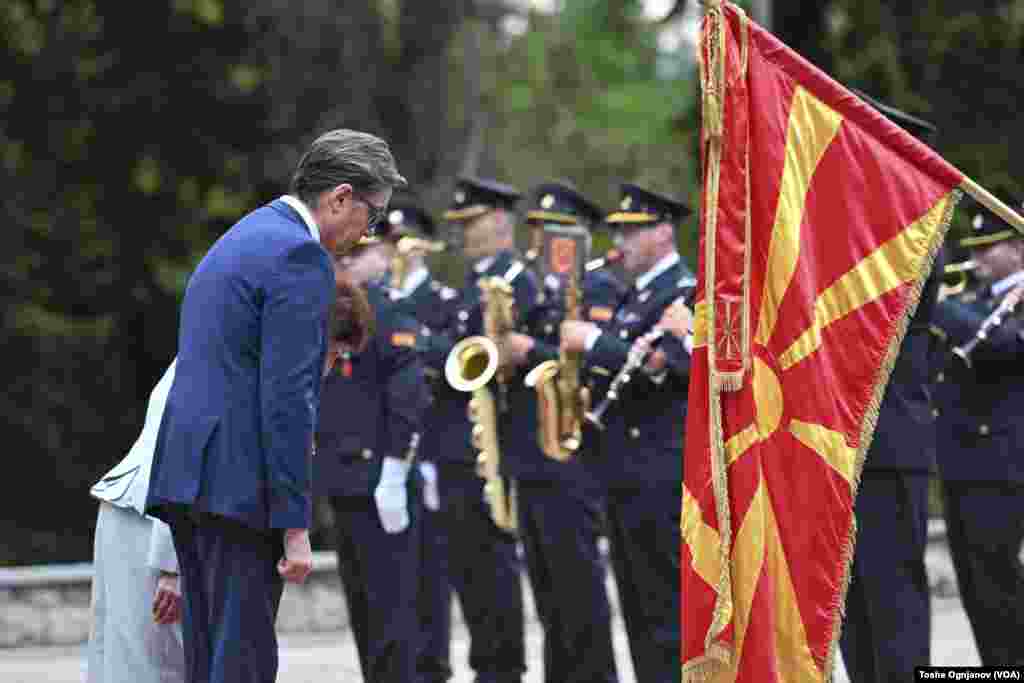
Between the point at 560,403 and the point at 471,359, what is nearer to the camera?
the point at 560,403

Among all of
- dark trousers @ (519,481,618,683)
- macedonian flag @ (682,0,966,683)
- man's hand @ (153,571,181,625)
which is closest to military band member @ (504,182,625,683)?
dark trousers @ (519,481,618,683)

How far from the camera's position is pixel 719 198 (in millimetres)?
6547

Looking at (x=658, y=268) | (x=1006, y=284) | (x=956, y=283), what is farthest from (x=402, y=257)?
(x=1006, y=284)

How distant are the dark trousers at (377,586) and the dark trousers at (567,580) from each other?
3.67ft

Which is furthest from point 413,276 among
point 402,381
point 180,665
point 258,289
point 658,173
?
point 658,173

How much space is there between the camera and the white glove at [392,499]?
28.5 ft

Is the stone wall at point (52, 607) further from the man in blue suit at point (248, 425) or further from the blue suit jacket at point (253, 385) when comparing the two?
the blue suit jacket at point (253, 385)

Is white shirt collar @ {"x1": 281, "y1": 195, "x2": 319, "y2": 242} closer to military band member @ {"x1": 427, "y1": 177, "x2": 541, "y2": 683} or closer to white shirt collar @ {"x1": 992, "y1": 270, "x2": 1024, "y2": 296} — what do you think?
military band member @ {"x1": 427, "y1": 177, "x2": 541, "y2": 683}

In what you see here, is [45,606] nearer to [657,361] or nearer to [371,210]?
[657,361]

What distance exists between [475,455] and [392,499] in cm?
220

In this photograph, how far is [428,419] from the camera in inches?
440

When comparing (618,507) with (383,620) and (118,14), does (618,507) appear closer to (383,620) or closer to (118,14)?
(383,620)

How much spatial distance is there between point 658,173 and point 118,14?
32.6 ft

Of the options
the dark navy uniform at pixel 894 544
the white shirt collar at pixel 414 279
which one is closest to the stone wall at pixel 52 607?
the white shirt collar at pixel 414 279
